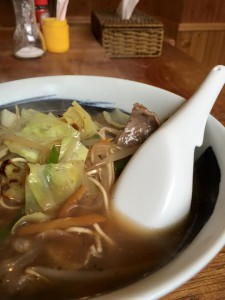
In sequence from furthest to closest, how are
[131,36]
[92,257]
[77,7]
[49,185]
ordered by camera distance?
[77,7]
[131,36]
[49,185]
[92,257]

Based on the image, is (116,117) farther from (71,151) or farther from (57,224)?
(57,224)

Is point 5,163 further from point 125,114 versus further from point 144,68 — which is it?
point 144,68

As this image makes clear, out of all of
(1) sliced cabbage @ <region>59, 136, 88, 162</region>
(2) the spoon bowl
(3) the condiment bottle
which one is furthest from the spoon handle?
(3) the condiment bottle

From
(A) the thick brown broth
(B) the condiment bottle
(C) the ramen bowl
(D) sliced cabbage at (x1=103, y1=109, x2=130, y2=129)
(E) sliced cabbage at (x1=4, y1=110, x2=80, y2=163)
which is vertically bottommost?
(A) the thick brown broth

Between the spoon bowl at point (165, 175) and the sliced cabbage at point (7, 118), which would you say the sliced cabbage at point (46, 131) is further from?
the spoon bowl at point (165, 175)

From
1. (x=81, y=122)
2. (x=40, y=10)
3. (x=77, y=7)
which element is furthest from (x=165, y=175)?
(x=77, y=7)

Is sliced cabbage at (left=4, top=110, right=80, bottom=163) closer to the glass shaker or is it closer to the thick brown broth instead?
the thick brown broth
